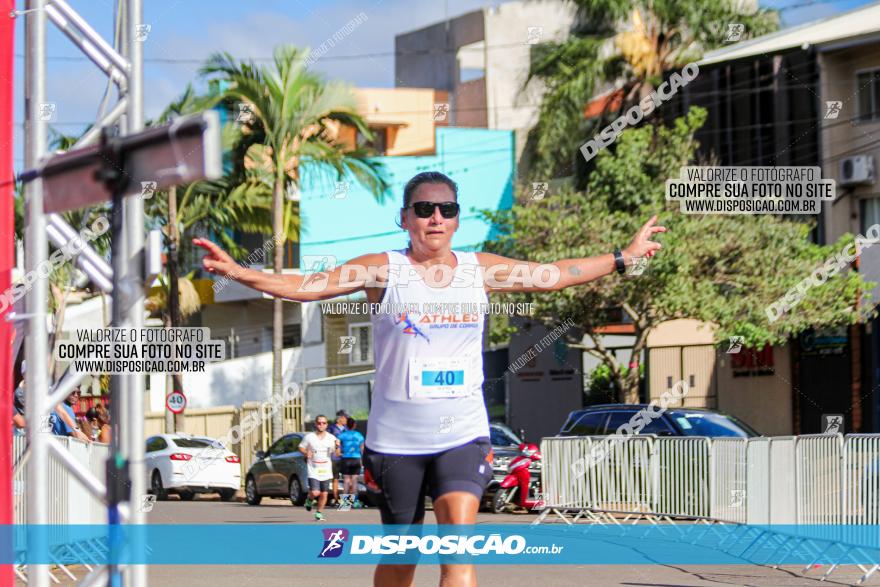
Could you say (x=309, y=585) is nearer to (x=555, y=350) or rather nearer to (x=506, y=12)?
(x=555, y=350)

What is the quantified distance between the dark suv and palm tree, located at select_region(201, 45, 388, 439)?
10.3 metres

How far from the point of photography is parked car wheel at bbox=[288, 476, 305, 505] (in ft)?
89.6

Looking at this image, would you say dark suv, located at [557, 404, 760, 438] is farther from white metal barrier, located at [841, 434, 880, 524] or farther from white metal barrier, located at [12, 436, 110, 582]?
white metal barrier, located at [12, 436, 110, 582]

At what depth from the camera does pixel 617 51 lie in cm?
3612

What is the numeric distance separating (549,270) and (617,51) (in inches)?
1197

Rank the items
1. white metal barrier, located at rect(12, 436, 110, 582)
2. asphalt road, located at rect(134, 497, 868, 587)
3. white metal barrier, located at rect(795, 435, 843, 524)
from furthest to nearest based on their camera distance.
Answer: white metal barrier, located at rect(795, 435, 843, 524)
asphalt road, located at rect(134, 497, 868, 587)
white metal barrier, located at rect(12, 436, 110, 582)

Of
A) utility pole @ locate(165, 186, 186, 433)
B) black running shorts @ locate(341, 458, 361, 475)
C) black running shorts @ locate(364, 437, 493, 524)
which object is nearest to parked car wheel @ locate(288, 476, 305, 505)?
black running shorts @ locate(341, 458, 361, 475)

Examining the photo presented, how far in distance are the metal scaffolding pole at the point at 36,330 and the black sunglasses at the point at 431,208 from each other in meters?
1.56

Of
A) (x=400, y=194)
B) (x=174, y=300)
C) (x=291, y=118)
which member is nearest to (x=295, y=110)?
(x=291, y=118)

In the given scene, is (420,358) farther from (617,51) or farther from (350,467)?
(617,51)

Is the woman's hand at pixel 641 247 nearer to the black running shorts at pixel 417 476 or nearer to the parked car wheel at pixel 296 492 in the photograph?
the black running shorts at pixel 417 476

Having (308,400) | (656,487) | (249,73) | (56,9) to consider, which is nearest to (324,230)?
(308,400)

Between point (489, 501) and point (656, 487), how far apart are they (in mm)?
7583

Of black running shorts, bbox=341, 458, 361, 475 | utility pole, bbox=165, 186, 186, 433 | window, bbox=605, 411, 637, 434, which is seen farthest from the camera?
utility pole, bbox=165, 186, 186, 433
